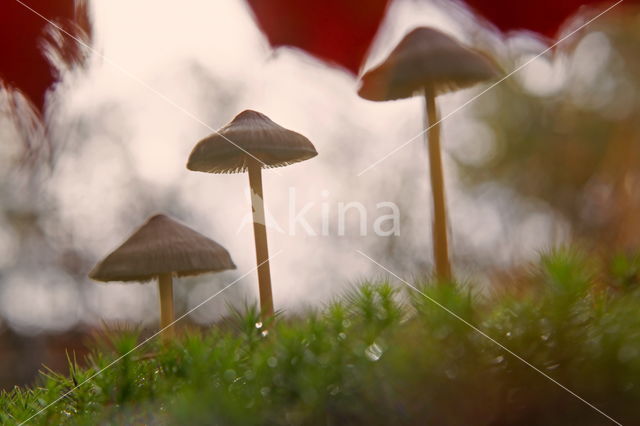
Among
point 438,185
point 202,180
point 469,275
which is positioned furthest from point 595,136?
point 202,180

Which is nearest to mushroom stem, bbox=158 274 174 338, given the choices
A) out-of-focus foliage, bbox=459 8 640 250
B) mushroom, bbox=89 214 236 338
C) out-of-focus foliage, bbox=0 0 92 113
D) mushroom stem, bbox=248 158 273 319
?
mushroom, bbox=89 214 236 338

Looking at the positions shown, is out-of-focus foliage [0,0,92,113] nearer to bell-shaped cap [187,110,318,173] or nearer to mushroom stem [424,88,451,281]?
bell-shaped cap [187,110,318,173]

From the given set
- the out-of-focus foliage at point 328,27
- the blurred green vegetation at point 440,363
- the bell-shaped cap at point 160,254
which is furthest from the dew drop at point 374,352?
the bell-shaped cap at point 160,254

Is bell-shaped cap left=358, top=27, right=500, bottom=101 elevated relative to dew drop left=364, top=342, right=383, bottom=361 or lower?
elevated

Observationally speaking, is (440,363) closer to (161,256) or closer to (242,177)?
(242,177)

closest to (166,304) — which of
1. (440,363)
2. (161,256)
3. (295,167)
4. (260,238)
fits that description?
(161,256)

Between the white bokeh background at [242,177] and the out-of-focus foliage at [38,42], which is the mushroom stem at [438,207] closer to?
the white bokeh background at [242,177]
